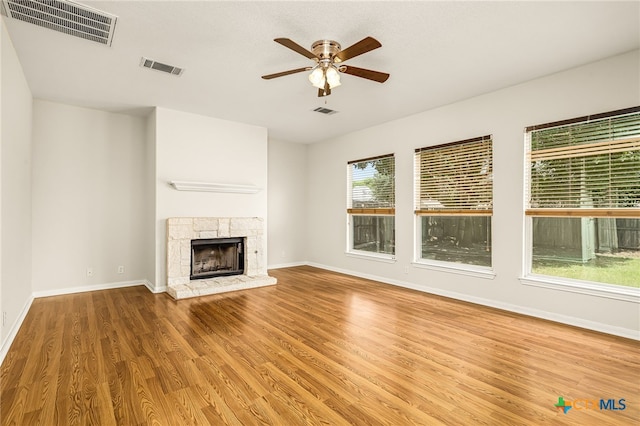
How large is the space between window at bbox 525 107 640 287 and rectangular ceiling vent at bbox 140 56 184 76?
421 cm

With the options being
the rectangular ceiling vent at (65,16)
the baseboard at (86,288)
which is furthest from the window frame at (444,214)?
the baseboard at (86,288)

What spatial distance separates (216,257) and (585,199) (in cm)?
524

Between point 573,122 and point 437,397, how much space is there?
3323 millimetres

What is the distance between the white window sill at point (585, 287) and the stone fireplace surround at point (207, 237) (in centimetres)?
377

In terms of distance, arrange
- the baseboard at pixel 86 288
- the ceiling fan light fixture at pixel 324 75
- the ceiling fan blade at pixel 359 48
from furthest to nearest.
→ 1. the baseboard at pixel 86 288
2. the ceiling fan light fixture at pixel 324 75
3. the ceiling fan blade at pixel 359 48

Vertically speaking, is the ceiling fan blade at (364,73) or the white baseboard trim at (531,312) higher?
the ceiling fan blade at (364,73)

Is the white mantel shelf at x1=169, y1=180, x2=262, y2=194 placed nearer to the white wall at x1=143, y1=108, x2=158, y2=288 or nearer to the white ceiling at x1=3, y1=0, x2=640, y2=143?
the white wall at x1=143, y1=108, x2=158, y2=288

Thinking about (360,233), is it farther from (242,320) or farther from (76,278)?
(76,278)

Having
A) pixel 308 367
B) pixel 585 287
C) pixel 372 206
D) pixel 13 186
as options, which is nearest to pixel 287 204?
pixel 372 206

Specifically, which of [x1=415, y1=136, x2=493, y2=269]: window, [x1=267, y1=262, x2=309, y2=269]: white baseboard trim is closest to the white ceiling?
[x1=415, y1=136, x2=493, y2=269]: window

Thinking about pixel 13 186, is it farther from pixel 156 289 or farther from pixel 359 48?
pixel 359 48

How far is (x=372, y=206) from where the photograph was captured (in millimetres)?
6039

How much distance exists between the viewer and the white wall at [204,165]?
493 centimetres

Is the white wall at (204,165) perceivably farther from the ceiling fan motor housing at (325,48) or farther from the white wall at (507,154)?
the ceiling fan motor housing at (325,48)
